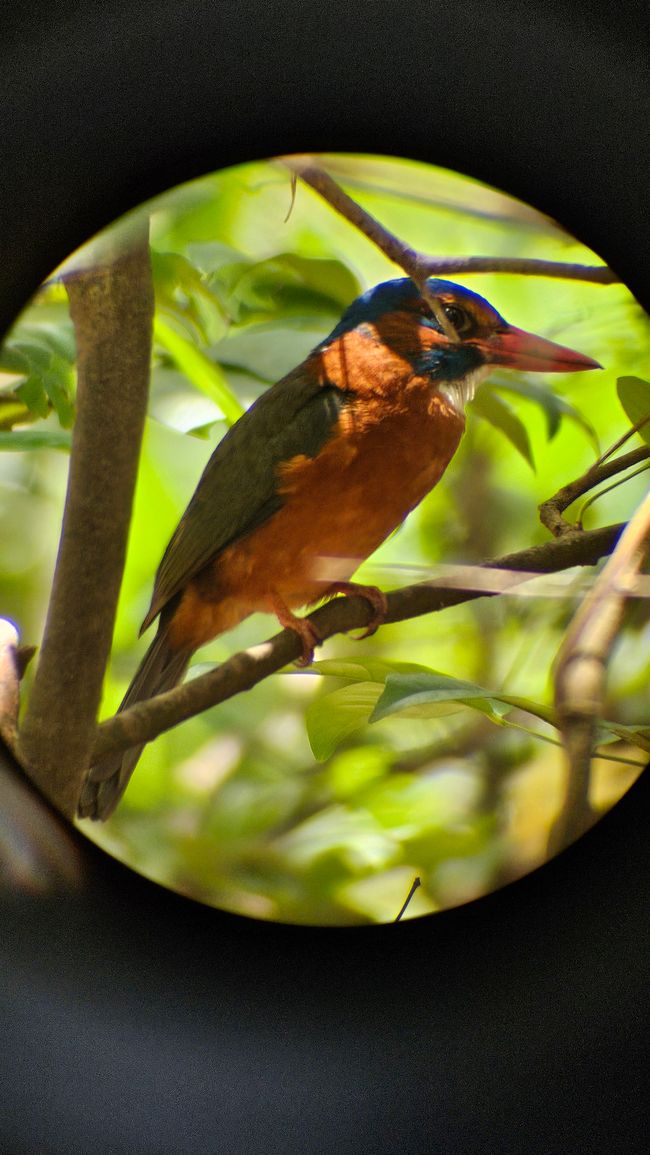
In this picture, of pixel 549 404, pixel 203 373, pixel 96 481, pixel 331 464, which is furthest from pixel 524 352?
pixel 96 481

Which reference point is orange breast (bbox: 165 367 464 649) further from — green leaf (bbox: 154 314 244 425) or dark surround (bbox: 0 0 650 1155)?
dark surround (bbox: 0 0 650 1155)

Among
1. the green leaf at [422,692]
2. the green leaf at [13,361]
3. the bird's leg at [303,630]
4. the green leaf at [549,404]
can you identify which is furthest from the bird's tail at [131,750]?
the green leaf at [549,404]

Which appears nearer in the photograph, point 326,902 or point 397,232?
point 397,232

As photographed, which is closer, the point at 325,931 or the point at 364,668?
the point at 364,668

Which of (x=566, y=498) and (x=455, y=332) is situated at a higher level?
(x=455, y=332)

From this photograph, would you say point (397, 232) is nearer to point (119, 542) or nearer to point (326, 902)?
point (119, 542)

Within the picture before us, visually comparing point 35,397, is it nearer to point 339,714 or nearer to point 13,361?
point 13,361

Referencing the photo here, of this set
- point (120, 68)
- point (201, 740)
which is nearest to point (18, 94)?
point (120, 68)
